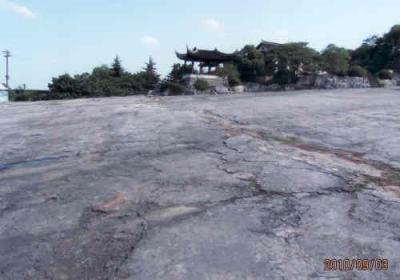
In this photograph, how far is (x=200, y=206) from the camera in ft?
7.21

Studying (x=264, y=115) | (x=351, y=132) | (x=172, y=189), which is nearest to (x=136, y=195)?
(x=172, y=189)

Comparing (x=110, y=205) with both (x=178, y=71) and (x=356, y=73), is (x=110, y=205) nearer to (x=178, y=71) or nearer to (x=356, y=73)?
(x=356, y=73)

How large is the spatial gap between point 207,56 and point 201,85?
7058 millimetres

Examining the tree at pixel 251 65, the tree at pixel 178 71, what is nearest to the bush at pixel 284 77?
the tree at pixel 251 65

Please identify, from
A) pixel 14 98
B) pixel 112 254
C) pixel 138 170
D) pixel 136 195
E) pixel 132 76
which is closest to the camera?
pixel 112 254

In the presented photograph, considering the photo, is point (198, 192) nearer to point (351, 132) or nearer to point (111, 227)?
point (111, 227)

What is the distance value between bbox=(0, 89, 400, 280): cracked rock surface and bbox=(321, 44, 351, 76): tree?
22821mm

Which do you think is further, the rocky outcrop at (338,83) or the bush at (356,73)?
the bush at (356,73)

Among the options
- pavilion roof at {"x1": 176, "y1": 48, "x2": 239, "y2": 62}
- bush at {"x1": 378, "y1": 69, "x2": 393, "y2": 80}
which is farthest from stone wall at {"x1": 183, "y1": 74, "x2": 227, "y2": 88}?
bush at {"x1": 378, "y1": 69, "x2": 393, "y2": 80}

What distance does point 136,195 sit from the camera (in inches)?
95.1

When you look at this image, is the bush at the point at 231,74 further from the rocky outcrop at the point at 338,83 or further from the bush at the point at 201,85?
the rocky outcrop at the point at 338,83

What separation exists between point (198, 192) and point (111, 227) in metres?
0.62

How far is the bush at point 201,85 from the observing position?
23269 millimetres
